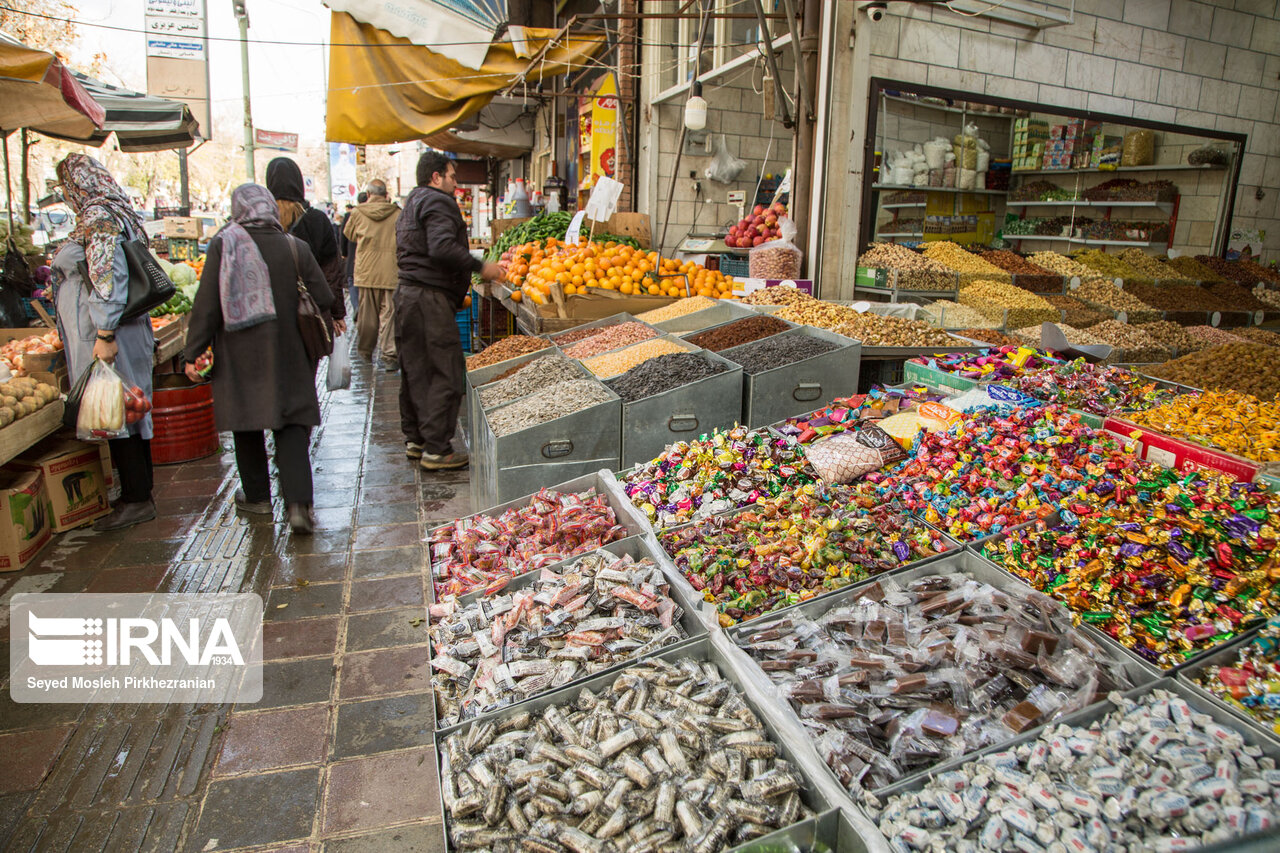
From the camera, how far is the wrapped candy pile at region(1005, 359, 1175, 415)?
3.22 metres

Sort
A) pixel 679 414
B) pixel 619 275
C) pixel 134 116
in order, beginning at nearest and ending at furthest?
pixel 679 414 → pixel 619 275 → pixel 134 116

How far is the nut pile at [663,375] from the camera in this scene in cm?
373

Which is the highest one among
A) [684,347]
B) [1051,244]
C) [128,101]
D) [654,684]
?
[128,101]

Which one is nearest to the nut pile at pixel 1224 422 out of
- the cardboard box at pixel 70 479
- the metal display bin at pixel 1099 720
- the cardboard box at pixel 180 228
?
the metal display bin at pixel 1099 720

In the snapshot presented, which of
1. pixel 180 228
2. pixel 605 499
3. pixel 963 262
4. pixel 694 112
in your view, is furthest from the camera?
pixel 180 228

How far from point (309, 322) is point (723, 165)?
543 cm

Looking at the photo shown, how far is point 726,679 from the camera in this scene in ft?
6.52

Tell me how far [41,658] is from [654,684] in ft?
9.31

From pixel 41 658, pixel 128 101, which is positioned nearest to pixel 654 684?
pixel 41 658

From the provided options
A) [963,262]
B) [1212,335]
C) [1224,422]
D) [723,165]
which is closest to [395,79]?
[723,165]

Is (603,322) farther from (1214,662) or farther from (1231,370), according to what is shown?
(1214,662)

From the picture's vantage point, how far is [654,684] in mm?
1952

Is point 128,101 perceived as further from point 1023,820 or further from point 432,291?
point 1023,820
